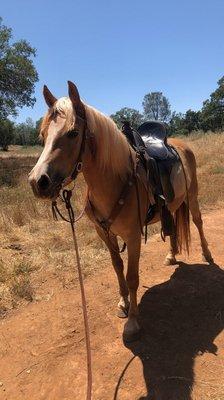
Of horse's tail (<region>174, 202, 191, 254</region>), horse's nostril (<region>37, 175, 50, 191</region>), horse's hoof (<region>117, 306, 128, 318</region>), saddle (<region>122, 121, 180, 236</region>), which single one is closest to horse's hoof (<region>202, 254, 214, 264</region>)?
horse's tail (<region>174, 202, 191, 254</region>)

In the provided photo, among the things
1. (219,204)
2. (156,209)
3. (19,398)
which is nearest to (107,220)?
(156,209)

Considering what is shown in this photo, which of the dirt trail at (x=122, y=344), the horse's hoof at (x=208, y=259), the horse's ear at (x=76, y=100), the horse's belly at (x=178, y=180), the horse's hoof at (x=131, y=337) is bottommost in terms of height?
the dirt trail at (x=122, y=344)

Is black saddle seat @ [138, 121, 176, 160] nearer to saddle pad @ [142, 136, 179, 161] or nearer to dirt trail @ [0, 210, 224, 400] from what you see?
saddle pad @ [142, 136, 179, 161]

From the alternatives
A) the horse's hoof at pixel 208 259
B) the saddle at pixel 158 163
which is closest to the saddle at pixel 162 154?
the saddle at pixel 158 163

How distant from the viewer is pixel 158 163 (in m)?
3.80

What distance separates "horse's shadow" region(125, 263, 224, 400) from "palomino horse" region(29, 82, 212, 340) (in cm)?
23

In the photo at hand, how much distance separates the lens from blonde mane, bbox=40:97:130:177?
2.46m

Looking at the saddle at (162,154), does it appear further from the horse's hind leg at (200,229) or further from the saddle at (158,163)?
the horse's hind leg at (200,229)

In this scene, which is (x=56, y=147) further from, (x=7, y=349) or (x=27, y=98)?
(x=27, y=98)

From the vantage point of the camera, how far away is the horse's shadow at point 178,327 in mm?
2764

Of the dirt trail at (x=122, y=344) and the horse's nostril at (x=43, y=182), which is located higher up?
the horse's nostril at (x=43, y=182)

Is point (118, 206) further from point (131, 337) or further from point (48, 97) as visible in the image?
point (131, 337)

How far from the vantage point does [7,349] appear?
3.46m

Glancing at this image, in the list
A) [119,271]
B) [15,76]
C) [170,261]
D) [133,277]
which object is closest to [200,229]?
[170,261]
